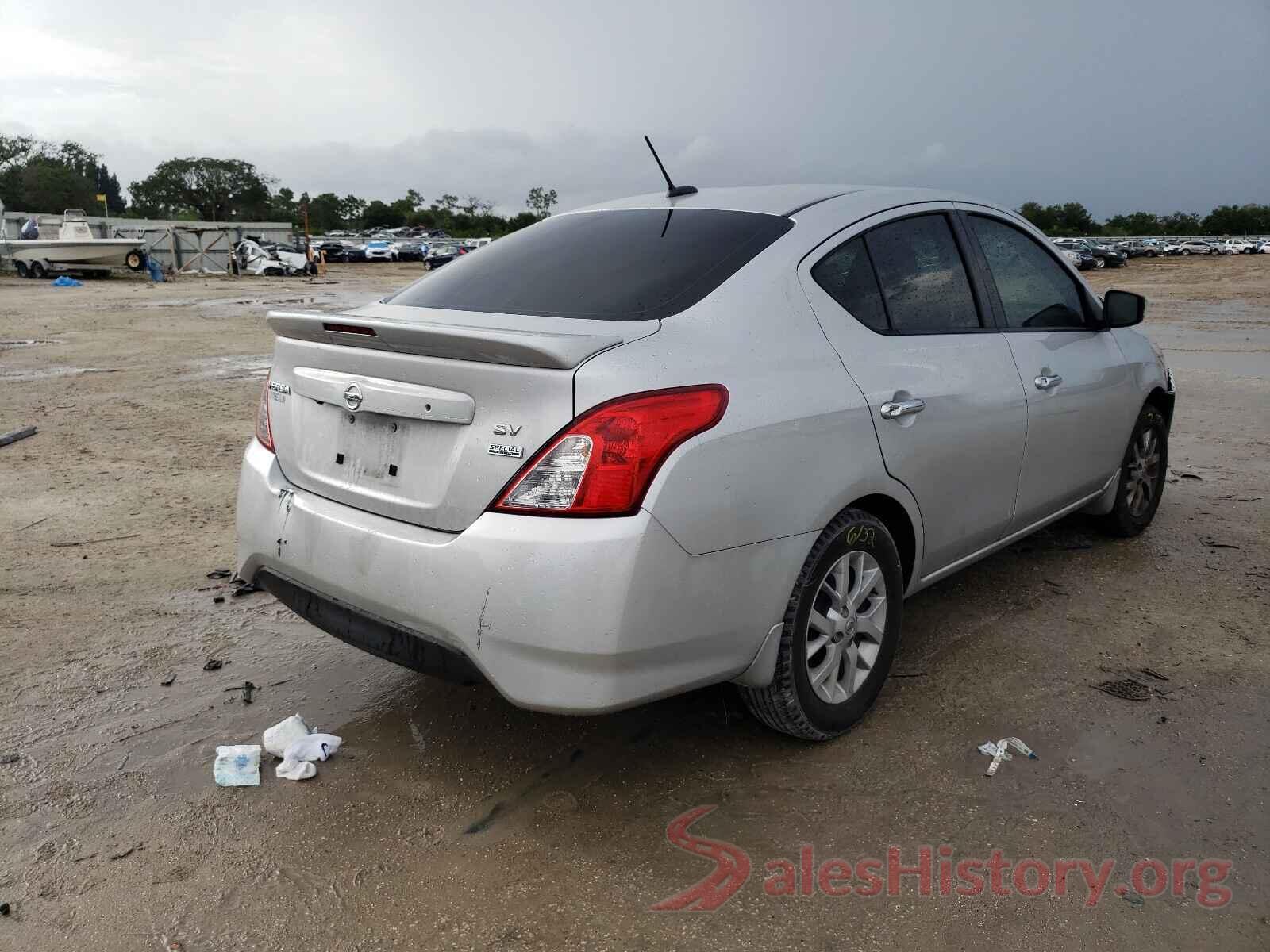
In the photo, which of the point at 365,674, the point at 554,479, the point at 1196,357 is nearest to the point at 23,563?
the point at 365,674

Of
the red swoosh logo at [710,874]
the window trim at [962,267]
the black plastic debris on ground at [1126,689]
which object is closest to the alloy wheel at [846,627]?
the red swoosh logo at [710,874]

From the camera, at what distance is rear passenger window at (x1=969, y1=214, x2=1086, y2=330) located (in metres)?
3.85

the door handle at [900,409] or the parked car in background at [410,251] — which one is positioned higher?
the door handle at [900,409]

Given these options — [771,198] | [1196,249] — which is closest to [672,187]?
[771,198]

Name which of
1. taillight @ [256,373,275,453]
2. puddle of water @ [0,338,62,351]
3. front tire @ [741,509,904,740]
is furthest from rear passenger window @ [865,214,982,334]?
puddle of water @ [0,338,62,351]

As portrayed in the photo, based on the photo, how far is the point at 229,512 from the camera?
5586 mm

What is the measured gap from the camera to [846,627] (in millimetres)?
2988

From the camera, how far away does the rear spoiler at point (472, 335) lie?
241 cm

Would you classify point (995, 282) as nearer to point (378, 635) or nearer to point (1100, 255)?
point (378, 635)

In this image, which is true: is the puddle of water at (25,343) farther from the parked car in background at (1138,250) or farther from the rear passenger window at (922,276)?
the parked car in background at (1138,250)

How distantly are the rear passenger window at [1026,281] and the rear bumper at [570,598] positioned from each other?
1.77 metres

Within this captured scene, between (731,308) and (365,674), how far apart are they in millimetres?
1911

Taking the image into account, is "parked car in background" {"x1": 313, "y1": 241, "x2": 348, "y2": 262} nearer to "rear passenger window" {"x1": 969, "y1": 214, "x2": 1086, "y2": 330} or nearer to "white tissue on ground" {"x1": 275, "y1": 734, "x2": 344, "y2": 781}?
"rear passenger window" {"x1": 969, "y1": 214, "x2": 1086, "y2": 330}

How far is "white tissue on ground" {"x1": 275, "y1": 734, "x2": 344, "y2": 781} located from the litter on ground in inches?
77.4
